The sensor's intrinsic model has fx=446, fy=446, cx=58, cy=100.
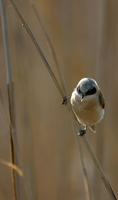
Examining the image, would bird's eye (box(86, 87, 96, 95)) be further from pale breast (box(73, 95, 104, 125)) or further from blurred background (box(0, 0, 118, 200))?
blurred background (box(0, 0, 118, 200))

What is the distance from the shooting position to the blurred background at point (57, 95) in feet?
5.13

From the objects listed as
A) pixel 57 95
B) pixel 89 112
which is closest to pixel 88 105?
pixel 89 112

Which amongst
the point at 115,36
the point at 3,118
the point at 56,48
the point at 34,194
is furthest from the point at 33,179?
the point at 115,36

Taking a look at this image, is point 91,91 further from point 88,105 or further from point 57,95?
point 57,95

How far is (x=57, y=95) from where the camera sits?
5.52 feet

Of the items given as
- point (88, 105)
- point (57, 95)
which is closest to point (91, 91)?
point (88, 105)

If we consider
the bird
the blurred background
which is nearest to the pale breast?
the bird

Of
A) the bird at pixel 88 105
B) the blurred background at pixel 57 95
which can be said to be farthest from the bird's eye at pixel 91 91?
the blurred background at pixel 57 95

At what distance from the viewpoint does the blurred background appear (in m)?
1.56

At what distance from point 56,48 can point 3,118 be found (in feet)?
1.10

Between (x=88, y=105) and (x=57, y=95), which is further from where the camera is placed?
(x=57, y=95)

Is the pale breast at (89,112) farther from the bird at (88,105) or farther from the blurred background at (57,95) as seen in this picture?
the blurred background at (57,95)

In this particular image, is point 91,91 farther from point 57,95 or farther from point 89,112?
point 57,95

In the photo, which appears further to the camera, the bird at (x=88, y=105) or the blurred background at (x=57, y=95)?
the blurred background at (x=57, y=95)
